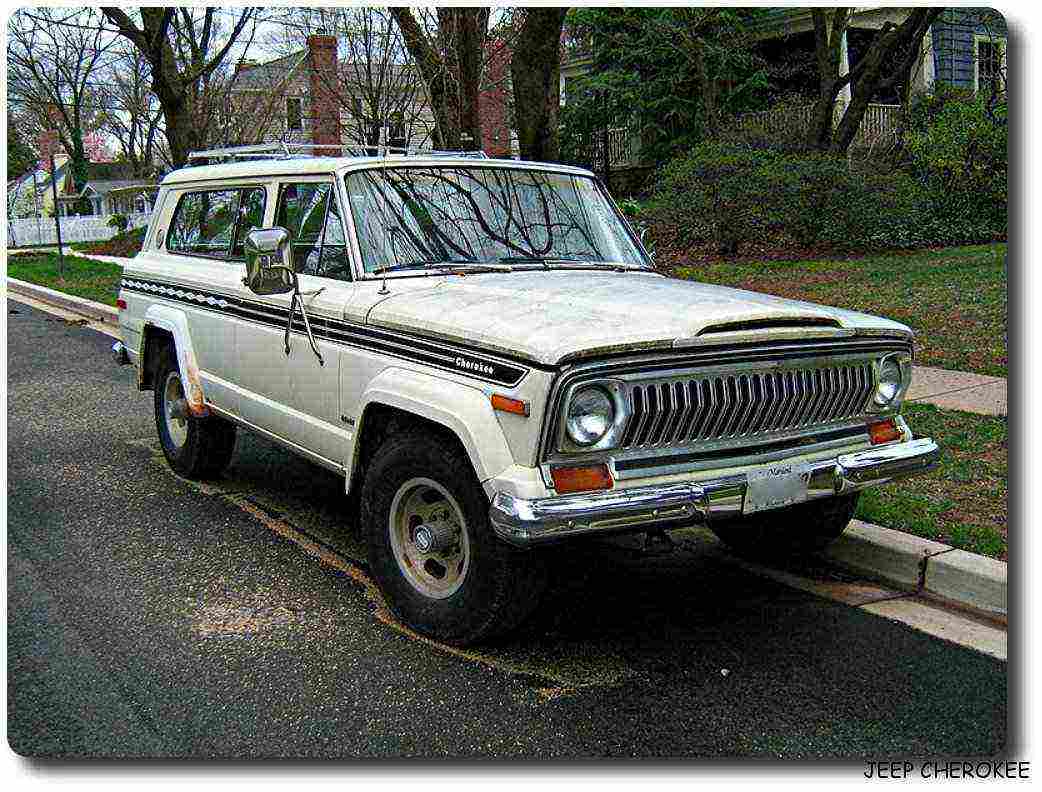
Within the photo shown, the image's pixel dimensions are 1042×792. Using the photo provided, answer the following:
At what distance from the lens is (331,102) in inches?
1284

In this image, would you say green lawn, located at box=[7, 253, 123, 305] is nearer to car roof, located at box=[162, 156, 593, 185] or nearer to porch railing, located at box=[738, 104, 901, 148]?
car roof, located at box=[162, 156, 593, 185]

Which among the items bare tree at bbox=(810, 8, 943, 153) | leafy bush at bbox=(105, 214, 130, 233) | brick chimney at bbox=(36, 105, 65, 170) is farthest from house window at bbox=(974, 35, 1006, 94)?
brick chimney at bbox=(36, 105, 65, 170)

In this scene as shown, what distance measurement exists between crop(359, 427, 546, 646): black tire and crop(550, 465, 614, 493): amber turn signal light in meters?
0.33

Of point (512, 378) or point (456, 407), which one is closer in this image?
point (512, 378)

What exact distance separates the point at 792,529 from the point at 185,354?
379 cm

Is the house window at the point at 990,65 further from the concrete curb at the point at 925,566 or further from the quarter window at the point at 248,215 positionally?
the quarter window at the point at 248,215

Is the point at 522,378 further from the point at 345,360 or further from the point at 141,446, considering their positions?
the point at 141,446

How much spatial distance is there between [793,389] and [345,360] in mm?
2029

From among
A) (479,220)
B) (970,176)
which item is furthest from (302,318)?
(970,176)

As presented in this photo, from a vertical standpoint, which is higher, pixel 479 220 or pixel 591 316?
pixel 479 220

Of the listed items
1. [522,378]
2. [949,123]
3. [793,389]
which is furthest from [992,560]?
[949,123]

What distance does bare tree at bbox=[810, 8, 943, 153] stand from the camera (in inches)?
732

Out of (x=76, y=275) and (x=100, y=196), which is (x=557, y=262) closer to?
(x=76, y=275)

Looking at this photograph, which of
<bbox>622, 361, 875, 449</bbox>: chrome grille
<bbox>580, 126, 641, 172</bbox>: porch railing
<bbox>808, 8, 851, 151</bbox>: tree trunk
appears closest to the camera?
<bbox>622, 361, 875, 449</bbox>: chrome grille
